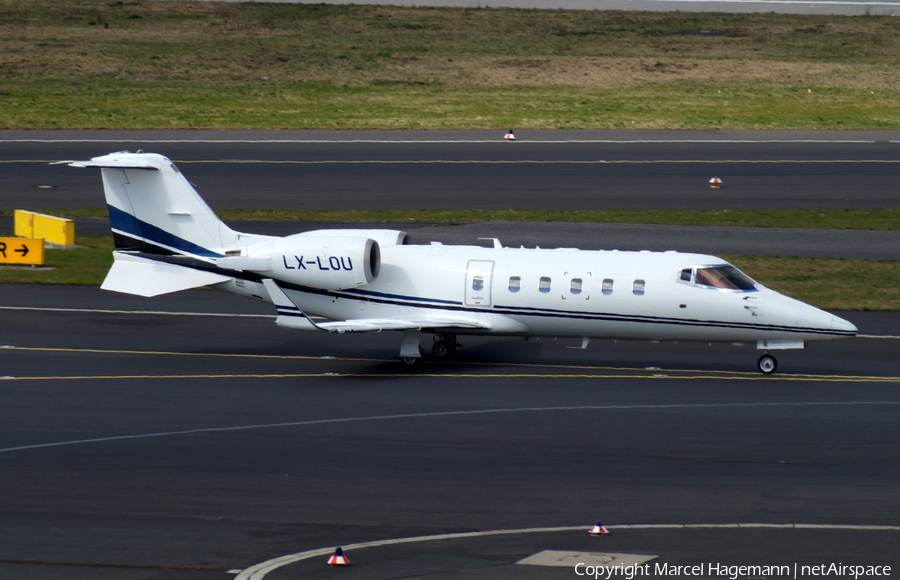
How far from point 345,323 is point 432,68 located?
166ft

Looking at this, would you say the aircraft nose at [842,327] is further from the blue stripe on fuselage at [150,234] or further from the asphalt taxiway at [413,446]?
the blue stripe on fuselage at [150,234]

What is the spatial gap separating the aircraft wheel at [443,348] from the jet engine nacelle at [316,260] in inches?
92.6

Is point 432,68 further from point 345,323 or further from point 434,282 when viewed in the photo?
point 345,323

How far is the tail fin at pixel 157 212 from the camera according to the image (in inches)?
1124

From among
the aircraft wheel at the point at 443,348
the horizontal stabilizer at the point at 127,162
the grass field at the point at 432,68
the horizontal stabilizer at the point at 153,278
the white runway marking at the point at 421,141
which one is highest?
the grass field at the point at 432,68

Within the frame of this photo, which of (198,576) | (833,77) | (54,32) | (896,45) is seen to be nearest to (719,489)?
(198,576)

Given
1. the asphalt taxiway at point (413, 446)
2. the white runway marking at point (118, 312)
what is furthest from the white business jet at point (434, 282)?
the white runway marking at point (118, 312)

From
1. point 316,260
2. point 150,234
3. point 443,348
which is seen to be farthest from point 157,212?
point 443,348

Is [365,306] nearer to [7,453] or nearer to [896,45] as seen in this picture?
[7,453]

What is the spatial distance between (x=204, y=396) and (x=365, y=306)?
5083mm

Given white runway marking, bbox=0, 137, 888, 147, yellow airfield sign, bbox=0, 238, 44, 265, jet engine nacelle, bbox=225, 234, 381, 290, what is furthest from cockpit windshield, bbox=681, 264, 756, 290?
white runway marking, bbox=0, 137, 888, 147

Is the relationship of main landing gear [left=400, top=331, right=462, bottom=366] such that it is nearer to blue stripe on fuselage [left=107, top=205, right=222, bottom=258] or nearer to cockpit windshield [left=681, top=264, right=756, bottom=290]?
blue stripe on fuselage [left=107, top=205, right=222, bottom=258]

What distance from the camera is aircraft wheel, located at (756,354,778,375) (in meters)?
26.3

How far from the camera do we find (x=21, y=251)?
124 feet
